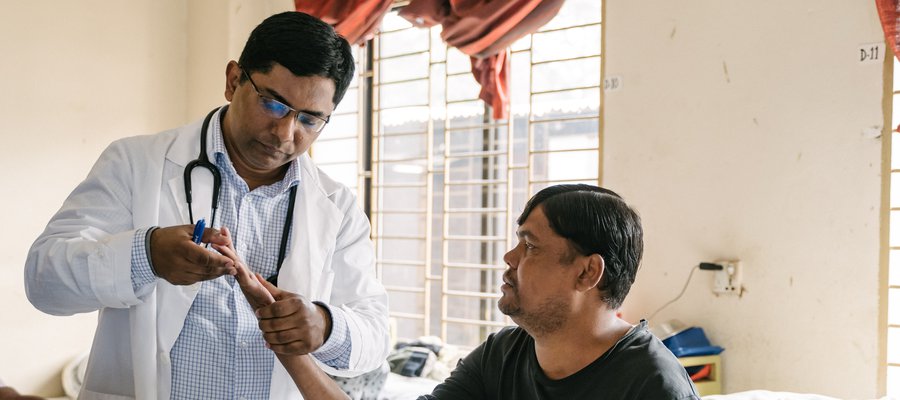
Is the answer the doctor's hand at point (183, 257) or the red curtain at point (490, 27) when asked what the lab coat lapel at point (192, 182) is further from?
the red curtain at point (490, 27)

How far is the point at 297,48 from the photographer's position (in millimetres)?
1459

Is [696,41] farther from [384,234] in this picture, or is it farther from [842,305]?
[384,234]

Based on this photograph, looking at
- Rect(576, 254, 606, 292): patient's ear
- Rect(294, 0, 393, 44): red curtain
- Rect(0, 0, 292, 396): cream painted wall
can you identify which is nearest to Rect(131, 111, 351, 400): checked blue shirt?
Rect(576, 254, 606, 292): patient's ear

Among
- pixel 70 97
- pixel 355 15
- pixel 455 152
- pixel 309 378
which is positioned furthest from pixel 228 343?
pixel 70 97

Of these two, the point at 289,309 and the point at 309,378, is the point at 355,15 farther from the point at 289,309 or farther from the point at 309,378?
the point at 289,309

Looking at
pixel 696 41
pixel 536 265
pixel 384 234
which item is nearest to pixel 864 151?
pixel 696 41

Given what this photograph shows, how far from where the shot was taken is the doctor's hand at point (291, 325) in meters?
1.33

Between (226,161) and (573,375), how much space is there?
2.79 ft

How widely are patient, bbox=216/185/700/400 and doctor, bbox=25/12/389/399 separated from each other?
0.13 metres

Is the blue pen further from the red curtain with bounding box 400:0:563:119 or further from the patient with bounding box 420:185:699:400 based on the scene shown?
the red curtain with bounding box 400:0:563:119

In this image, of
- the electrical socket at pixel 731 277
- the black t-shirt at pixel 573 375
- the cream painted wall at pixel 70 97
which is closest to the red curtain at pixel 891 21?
the electrical socket at pixel 731 277

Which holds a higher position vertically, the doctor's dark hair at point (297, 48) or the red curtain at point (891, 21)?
the red curtain at point (891, 21)

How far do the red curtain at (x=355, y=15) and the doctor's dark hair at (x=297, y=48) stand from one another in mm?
2874

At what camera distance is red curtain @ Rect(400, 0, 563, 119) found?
3.69 metres
